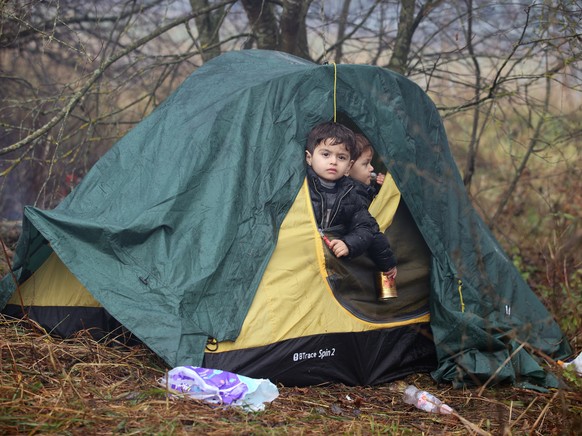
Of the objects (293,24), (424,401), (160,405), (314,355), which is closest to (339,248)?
(314,355)

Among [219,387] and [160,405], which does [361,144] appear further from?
[160,405]

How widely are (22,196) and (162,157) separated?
3.78 meters

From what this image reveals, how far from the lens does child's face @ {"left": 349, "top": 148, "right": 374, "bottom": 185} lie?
468 centimetres

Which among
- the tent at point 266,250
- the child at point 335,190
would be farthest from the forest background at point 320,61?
the child at point 335,190

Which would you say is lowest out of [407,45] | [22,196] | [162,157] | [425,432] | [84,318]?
[425,432]

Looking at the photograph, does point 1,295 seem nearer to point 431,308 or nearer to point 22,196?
point 431,308

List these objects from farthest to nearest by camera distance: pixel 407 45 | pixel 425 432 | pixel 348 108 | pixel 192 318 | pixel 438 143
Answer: pixel 407 45 → pixel 438 143 → pixel 348 108 → pixel 192 318 → pixel 425 432

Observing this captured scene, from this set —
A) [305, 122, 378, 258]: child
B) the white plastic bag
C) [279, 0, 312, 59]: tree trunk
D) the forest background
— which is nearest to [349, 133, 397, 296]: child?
[305, 122, 378, 258]: child

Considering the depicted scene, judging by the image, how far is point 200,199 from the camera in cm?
415

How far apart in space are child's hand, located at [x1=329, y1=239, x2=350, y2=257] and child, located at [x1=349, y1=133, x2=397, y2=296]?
0.22 meters

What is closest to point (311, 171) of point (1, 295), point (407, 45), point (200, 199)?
point (200, 199)

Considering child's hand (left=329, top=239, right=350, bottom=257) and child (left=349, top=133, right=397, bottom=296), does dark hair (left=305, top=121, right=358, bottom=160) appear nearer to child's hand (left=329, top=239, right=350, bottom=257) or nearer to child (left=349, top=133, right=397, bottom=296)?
child (left=349, top=133, right=397, bottom=296)

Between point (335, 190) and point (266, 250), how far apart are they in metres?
0.60

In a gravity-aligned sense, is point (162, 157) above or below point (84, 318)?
above
